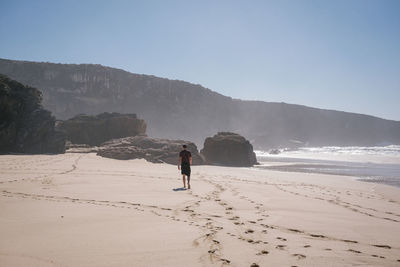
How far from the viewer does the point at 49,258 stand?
2781 mm

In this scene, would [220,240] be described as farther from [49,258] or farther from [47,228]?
[47,228]

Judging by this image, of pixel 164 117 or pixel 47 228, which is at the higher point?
pixel 164 117

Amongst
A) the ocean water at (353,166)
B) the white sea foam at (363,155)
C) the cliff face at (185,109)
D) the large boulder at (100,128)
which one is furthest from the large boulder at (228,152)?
the cliff face at (185,109)

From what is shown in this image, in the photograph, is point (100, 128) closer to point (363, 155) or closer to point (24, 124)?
point (24, 124)

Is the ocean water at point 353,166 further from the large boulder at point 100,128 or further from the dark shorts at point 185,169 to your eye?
the large boulder at point 100,128

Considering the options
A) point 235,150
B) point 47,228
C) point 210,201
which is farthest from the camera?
point 235,150

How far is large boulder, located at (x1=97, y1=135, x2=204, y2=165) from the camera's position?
20.7m

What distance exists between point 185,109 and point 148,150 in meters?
96.0

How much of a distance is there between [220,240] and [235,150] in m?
23.1

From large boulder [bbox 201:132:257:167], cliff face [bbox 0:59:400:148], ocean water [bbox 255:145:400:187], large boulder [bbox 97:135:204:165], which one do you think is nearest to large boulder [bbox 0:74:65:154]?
large boulder [bbox 97:135:204:165]

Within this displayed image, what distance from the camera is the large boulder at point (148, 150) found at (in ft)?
67.8

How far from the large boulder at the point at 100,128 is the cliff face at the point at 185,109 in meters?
65.2

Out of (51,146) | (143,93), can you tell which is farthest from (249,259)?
(143,93)

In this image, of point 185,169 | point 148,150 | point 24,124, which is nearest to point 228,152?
point 148,150
